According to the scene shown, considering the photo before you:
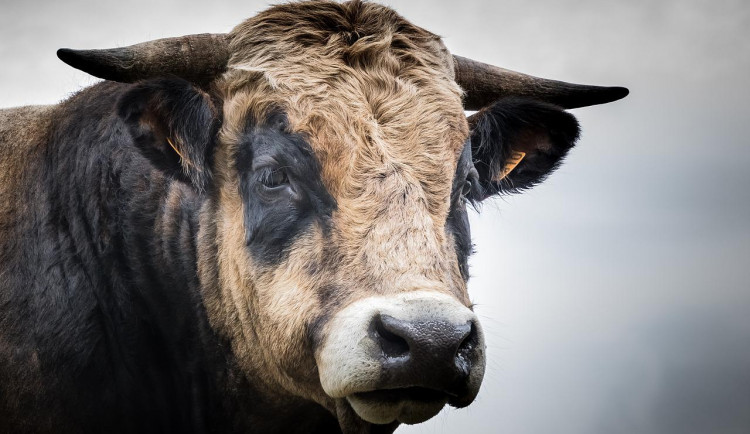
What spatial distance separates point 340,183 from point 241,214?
78 centimetres

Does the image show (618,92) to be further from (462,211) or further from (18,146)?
(18,146)

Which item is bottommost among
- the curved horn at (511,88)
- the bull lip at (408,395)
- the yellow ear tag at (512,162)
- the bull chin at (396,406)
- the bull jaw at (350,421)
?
the bull jaw at (350,421)

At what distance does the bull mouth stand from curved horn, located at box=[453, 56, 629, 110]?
8.65 ft

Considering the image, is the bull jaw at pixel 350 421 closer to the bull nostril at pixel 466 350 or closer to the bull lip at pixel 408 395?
the bull lip at pixel 408 395

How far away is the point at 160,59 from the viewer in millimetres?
5051

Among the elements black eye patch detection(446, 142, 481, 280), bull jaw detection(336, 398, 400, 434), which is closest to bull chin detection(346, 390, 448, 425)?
bull jaw detection(336, 398, 400, 434)

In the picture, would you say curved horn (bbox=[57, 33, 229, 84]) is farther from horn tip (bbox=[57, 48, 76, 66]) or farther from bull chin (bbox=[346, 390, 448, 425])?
bull chin (bbox=[346, 390, 448, 425])

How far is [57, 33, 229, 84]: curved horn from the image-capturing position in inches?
186

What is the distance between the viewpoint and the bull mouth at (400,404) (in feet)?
12.7

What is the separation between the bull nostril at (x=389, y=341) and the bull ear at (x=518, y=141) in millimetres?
2255

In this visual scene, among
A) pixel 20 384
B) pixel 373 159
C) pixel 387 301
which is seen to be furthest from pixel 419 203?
pixel 20 384

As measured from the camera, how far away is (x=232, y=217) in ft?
16.3

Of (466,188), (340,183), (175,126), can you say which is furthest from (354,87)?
(175,126)

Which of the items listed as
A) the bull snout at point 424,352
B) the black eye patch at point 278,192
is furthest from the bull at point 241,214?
the bull snout at point 424,352
